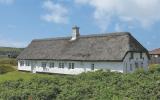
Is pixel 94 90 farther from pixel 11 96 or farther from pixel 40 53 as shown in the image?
pixel 40 53

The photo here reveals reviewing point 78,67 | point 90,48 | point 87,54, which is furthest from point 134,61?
point 78,67

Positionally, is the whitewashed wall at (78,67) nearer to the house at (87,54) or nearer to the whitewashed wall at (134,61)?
the house at (87,54)

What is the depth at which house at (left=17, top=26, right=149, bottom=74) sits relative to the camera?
46969mm

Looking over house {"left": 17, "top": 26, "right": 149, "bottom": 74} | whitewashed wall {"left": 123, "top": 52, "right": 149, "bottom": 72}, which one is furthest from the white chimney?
whitewashed wall {"left": 123, "top": 52, "right": 149, "bottom": 72}

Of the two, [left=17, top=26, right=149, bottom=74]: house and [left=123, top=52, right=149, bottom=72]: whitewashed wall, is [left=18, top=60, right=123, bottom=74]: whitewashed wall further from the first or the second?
[left=123, top=52, right=149, bottom=72]: whitewashed wall

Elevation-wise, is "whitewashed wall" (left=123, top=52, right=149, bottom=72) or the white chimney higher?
the white chimney

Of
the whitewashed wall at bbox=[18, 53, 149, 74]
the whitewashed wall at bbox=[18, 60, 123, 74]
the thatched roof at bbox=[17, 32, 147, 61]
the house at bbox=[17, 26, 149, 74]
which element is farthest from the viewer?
the thatched roof at bbox=[17, 32, 147, 61]

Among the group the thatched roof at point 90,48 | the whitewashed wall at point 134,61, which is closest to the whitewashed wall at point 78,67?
the thatched roof at point 90,48

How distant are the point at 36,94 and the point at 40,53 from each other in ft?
143

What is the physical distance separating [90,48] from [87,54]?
1.54 m

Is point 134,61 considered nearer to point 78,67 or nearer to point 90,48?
point 90,48

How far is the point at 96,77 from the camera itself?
81.5 feet

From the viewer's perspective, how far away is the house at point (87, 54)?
4697 centimetres

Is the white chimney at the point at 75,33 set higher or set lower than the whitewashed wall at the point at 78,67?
higher
